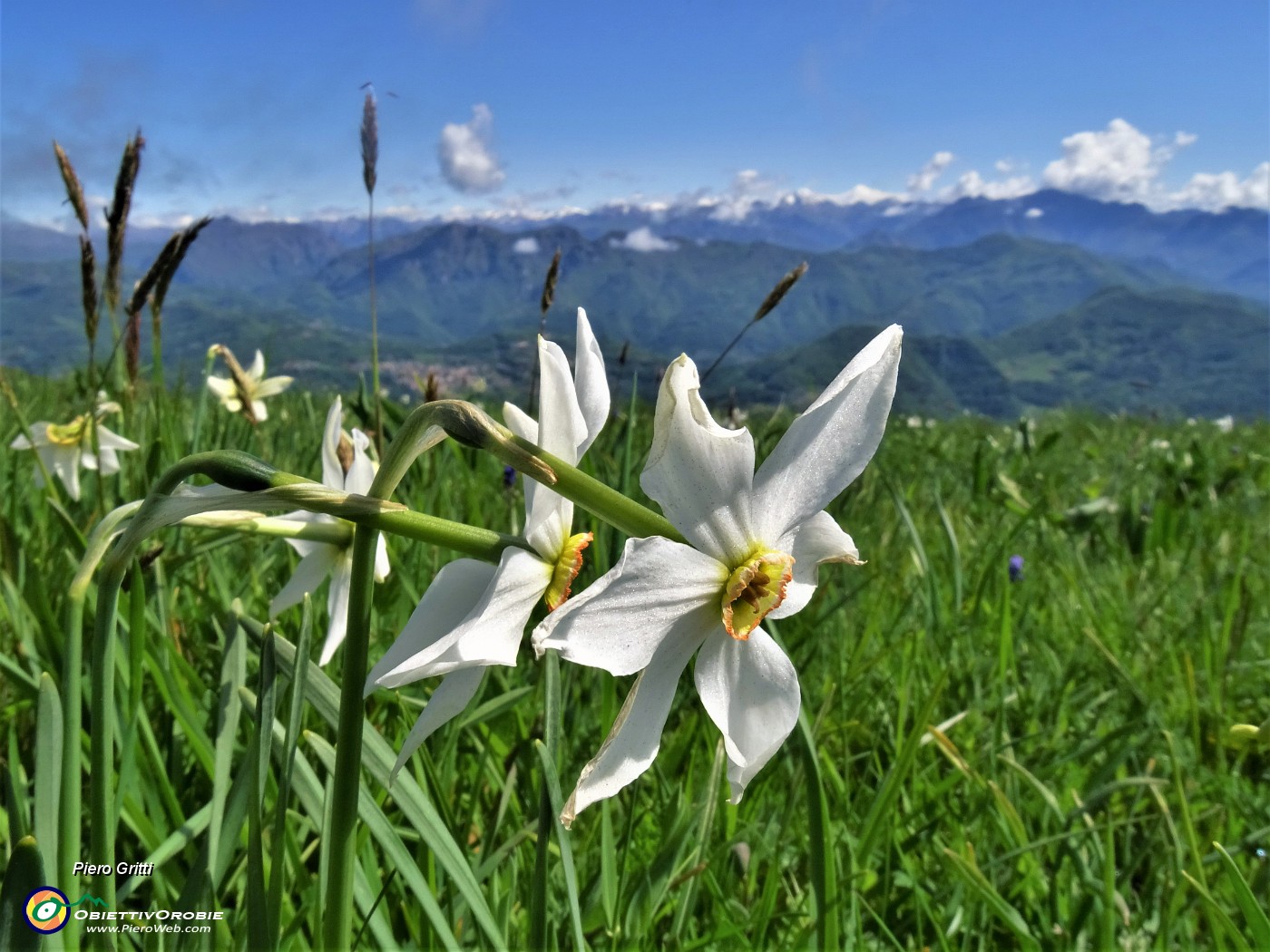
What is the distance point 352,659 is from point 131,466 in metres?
3.20

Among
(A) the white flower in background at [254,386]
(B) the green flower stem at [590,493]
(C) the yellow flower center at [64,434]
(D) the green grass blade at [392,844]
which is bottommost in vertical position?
(D) the green grass blade at [392,844]

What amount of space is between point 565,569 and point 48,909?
0.69 meters

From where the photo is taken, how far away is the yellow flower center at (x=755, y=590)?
83cm

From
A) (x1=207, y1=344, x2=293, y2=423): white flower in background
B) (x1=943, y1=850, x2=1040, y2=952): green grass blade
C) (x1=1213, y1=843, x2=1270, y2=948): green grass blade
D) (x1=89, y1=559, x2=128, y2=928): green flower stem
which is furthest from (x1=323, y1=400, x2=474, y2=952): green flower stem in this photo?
(x1=207, y1=344, x2=293, y2=423): white flower in background

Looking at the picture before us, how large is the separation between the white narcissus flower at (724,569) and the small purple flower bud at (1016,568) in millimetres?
3242

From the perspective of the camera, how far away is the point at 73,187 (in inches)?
110

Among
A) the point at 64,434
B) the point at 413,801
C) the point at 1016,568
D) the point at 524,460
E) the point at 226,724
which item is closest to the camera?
the point at 524,460

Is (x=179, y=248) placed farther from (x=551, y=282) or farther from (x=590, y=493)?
(x=590, y=493)

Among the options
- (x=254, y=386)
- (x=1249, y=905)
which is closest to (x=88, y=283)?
(x=254, y=386)

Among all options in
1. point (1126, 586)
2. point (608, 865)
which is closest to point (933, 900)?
point (608, 865)

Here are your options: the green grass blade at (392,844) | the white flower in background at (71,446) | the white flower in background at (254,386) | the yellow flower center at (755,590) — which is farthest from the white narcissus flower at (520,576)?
the white flower in background at (254,386)

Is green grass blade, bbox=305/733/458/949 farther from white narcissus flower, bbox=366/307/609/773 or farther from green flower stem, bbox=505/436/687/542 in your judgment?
green flower stem, bbox=505/436/687/542

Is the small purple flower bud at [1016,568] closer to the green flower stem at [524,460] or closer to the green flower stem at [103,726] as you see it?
the green flower stem at [524,460]

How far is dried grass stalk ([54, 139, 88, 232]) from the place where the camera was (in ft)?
8.72
